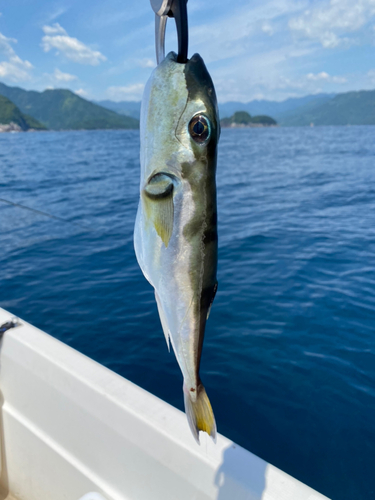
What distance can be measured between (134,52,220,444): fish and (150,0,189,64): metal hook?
0.12 ft

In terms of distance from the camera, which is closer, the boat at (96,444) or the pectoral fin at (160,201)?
the pectoral fin at (160,201)

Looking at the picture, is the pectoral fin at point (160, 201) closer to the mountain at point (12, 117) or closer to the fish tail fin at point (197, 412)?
the fish tail fin at point (197, 412)

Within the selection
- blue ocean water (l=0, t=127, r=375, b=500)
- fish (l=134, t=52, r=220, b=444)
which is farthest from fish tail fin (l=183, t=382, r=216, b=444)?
blue ocean water (l=0, t=127, r=375, b=500)

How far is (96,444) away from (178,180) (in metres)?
2.47

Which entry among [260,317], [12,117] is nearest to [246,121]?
[12,117]

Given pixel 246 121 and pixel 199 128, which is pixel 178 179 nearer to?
pixel 199 128

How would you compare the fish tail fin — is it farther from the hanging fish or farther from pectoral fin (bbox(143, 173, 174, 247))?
pectoral fin (bbox(143, 173, 174, 247))

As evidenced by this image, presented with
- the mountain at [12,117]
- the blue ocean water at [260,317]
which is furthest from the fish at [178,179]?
the mountain at [12,117]

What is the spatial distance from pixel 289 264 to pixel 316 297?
178 centimetres

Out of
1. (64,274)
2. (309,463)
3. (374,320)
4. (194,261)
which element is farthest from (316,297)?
(194,261)

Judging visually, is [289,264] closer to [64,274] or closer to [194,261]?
[64,274]

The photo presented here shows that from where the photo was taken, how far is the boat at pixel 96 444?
2.22 meters

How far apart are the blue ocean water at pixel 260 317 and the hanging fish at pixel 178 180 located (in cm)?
387

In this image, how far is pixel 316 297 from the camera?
24.8 feet
